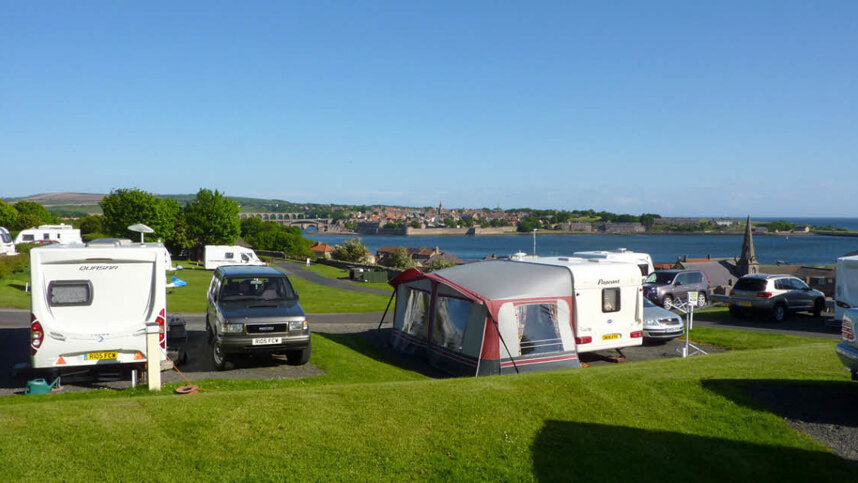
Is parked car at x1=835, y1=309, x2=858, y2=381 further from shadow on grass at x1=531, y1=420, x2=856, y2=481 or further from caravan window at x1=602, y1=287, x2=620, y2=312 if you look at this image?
caravan window at x1=602, y1=287, x2=620, y2=312

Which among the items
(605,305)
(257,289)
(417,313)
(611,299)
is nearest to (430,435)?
(257,289)

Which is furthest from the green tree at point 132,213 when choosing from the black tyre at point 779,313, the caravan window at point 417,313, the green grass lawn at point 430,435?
the green grass lawn at point 430,435

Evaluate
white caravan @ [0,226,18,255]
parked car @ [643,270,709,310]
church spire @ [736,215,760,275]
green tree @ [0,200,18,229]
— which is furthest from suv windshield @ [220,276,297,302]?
green tree @ [0,200,18,229]

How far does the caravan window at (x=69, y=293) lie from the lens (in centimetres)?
981

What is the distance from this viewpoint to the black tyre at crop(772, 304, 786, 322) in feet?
68.9

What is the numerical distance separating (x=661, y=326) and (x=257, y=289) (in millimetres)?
10948

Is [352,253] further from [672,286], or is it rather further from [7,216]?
[7,216]

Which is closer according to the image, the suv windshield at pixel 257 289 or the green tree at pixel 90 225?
the suv windshield at pixel 257 289

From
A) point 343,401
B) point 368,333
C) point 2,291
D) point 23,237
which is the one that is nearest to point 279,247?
point 23,237

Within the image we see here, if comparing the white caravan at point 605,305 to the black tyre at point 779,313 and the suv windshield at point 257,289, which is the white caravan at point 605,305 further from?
the black tyre at point 779,313

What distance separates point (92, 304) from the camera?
32.8ft

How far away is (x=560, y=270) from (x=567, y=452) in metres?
7.92

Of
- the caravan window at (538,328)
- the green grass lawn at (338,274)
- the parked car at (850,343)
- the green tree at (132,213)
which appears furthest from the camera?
the green tree at (132,213)

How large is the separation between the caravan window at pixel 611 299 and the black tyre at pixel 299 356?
23.4ft
